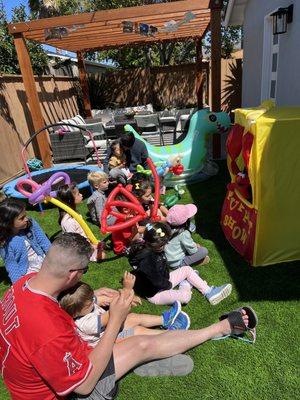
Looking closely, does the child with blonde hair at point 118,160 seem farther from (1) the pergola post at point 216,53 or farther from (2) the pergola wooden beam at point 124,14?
(2) the pergola wooden beam at point 124,14

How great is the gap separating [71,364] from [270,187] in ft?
9.03

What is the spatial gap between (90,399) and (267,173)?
2763 mm

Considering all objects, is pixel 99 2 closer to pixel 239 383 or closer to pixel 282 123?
pixel 282 123

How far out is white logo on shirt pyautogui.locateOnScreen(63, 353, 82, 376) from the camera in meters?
1.96

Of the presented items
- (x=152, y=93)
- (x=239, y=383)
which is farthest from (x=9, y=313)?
(x=152, y=93)

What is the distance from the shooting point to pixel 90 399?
2350 millimetres

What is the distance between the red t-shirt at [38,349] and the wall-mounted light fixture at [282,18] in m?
6.71

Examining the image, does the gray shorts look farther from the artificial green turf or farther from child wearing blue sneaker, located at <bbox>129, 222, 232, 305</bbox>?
child wearing blue sneaker, located at <bbox>129, 222, 232, 305</bbox>

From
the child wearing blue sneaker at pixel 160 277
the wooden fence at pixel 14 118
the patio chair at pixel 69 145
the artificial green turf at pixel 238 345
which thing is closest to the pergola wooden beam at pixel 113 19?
the wooden fence at pixel 14 118

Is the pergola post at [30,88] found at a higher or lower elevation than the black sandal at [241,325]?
higher

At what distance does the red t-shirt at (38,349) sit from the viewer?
1.91m

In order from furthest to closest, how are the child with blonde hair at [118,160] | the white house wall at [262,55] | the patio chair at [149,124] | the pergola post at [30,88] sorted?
the patio chair at [149,124] < the pergola post at [30,88] < the child with blonde hair at [118,160] < the white house wall at [262,55]

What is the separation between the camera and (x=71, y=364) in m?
1.99

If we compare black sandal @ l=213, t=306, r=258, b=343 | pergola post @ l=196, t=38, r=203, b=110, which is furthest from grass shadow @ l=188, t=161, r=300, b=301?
pergola post @ l=196, t=38, r=203, b=110
